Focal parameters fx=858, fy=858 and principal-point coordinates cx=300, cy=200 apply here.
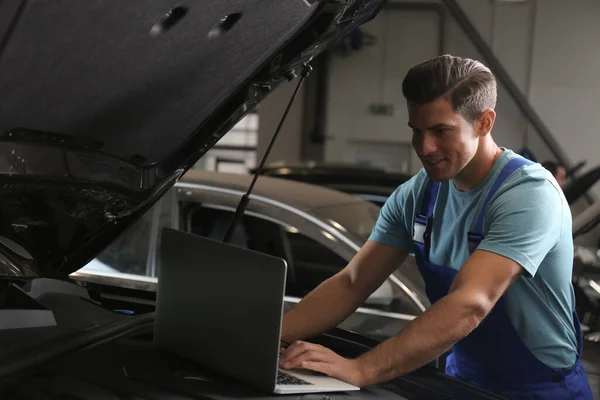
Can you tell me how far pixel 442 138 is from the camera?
194 centimetres

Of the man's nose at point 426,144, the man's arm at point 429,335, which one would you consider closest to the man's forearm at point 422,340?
the man's arm at point 429,335

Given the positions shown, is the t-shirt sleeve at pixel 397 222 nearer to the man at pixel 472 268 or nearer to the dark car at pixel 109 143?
the man at pixel 472 268

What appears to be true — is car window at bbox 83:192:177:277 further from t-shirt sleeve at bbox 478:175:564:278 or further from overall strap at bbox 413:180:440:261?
t-shirt sleeve at bbox 478:175:564:278

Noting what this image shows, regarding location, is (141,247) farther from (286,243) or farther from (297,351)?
(297,351)

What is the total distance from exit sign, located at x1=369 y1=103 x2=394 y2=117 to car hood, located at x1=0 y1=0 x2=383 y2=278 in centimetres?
927

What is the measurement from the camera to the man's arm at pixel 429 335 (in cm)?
169

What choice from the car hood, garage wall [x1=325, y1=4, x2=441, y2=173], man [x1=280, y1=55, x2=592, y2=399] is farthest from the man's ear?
garage wall [x1=325, y1=4, x2=441, y2=173]

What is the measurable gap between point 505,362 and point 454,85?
2.18 feet

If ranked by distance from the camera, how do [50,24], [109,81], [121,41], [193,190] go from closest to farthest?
[50,24] < [121,41] < [109,81] < [193,190]

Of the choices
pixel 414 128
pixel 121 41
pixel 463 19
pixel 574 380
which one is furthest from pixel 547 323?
pixel 463 19

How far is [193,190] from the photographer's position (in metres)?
3.67

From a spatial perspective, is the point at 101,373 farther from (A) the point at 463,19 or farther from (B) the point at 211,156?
(B) the point at 211,156

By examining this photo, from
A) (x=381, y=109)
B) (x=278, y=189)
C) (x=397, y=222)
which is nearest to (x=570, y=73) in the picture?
(x=381, y=109)

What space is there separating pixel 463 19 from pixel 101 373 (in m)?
9.59
